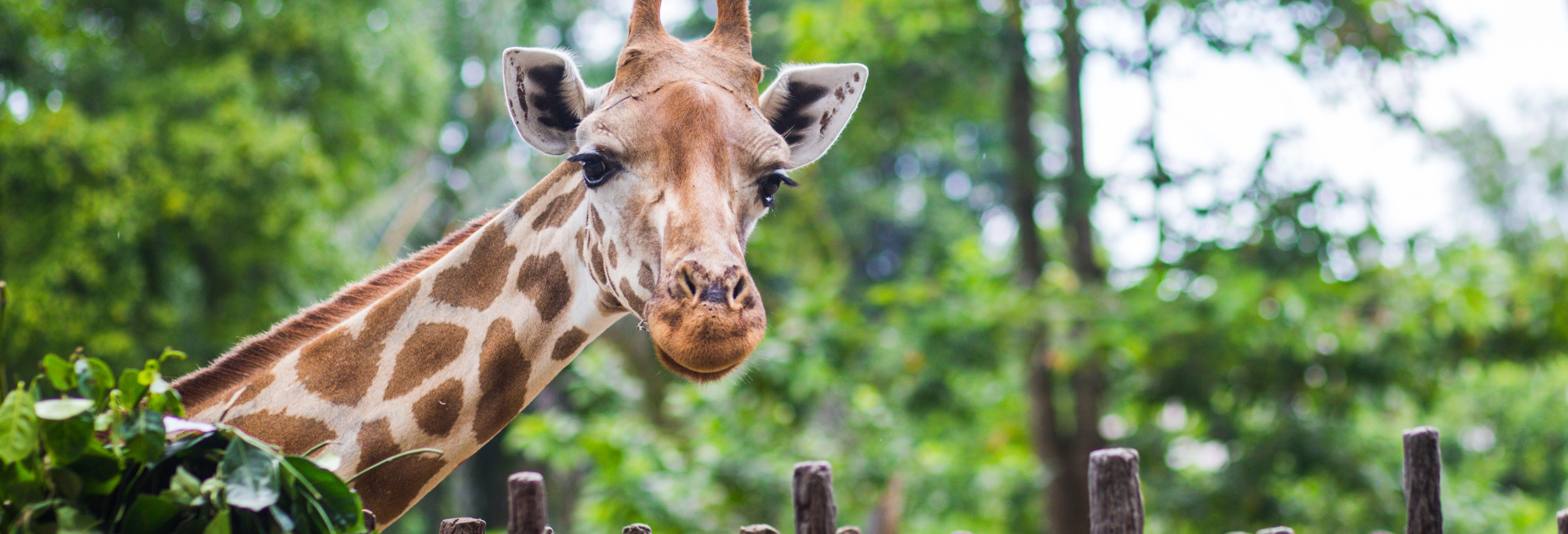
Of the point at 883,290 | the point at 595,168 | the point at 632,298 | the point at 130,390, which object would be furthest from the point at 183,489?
the point at 883,290

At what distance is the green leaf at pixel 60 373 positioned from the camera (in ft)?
4.26

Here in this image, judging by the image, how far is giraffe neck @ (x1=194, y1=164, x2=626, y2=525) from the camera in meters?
2.09

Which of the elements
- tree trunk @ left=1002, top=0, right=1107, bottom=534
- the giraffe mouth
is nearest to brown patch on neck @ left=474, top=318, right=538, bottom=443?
the giraffe mouth

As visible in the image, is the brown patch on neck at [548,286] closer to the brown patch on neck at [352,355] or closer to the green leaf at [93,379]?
the brown patch on neck at [352,355]

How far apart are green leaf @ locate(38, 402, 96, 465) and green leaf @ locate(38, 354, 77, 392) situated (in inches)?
1.7

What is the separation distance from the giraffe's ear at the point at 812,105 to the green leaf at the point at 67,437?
58.7 inches

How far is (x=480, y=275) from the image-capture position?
7.45 feet

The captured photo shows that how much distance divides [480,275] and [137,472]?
3.17 ft

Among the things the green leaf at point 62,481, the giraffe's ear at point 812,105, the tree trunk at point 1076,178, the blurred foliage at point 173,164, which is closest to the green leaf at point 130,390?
the green leaf at point 62,481

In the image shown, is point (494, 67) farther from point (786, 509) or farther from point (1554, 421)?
point (1554, 421)

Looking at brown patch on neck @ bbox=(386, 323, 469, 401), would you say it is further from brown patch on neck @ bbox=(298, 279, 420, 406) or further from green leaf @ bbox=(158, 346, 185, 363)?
green leaf @ bbox=(158, 346, 185, 363)

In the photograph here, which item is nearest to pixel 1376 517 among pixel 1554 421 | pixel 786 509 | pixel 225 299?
pixel 786 509

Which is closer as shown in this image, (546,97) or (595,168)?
(595,168)

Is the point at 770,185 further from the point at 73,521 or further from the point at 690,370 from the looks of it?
the point at 73,521
